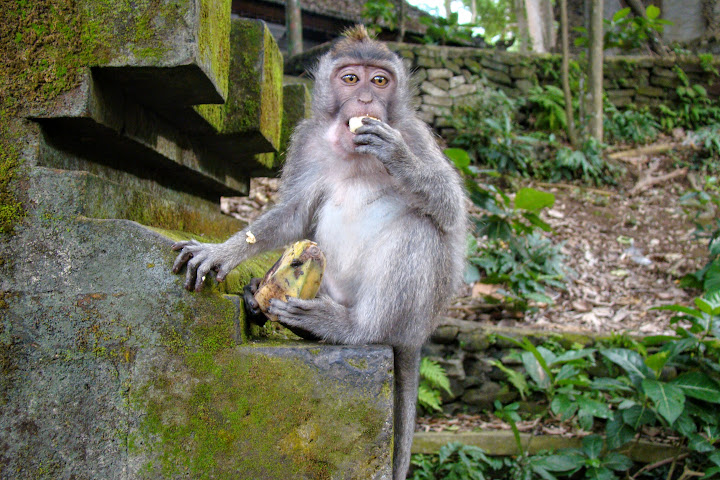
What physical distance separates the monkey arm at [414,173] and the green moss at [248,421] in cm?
90

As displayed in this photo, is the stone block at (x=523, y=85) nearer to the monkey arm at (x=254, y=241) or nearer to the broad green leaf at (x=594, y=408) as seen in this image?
the broad green leaf at (x=594, y=408)

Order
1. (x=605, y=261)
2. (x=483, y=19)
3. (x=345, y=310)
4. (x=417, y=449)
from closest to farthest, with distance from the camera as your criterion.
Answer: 1. (x=345, y=310)
2. (x=417, y=449)
3. (x=605, y=261)
4. (x=483, y=19)

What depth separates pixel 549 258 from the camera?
21.7 ft

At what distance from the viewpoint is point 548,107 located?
39.1 ft

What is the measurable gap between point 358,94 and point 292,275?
3.03 feet

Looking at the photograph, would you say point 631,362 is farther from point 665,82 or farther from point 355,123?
point 665,82

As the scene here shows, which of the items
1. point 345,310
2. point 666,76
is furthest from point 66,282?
point 666,76

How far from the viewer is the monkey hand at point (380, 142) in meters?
2.35

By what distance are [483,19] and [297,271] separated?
29735 millimetres

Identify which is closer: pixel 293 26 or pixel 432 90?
pixel 293 26

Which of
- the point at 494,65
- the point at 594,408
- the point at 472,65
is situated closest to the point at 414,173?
the point at 594,408

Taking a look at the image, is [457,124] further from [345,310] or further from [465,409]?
[345,310]

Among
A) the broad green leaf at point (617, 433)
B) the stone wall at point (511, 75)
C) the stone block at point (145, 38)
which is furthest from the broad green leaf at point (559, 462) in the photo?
the stone wall at point (511, 75)

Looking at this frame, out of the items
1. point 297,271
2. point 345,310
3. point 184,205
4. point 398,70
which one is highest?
point 398,70
